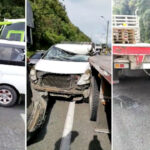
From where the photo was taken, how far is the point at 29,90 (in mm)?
2822

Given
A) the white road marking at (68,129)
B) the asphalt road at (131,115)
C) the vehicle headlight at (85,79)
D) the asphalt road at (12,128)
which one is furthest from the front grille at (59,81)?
the asphalt road at (131,115)

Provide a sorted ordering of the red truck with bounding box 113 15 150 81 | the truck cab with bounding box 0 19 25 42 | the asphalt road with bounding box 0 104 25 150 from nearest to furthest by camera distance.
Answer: the asphalt road with bounding box 0 104 25 150 < the red truck with bounding box 113 15 150 81 < the truck cab with bounding box 0 19 25 42

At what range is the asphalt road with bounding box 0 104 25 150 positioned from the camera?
203 cm

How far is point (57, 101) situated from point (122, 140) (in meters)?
1.37

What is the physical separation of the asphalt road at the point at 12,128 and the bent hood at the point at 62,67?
73cm

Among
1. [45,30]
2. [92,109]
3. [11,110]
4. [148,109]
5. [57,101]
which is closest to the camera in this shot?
[45,30]

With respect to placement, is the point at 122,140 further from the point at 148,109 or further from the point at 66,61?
the point at 66,61

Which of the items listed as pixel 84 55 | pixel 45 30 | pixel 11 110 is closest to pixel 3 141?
pixel 11 110

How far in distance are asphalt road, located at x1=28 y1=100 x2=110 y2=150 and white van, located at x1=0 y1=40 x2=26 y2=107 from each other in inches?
25.9

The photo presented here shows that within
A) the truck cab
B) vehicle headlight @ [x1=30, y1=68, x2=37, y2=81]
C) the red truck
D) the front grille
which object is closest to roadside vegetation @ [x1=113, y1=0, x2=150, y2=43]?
the red truck

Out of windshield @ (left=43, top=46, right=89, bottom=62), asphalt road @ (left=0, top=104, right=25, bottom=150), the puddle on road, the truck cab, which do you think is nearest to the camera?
asphalt road @ (left=0, top=104, right=25, bottom=150)

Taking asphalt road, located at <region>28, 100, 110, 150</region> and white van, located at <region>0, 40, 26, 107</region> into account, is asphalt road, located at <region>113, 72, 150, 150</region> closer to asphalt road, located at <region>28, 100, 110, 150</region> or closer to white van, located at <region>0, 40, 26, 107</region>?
asphalt road, located at <region>28, 100, 110, 150</region>

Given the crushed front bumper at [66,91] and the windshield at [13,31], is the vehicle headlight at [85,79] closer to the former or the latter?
the crushed front bumper at [66,91]

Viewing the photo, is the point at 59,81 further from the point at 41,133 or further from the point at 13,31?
the point at 13,31
